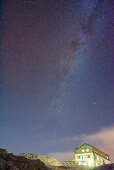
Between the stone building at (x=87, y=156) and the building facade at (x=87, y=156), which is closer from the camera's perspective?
the stone building at (x=87, y=156)

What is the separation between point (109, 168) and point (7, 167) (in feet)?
38.2

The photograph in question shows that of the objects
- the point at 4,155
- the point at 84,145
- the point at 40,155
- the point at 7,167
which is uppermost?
the point at 84,145

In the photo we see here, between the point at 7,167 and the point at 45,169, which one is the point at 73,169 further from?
the point at 7,167

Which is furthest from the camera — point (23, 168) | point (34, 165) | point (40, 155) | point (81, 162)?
point (81, 162)

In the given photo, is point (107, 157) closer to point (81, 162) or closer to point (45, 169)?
point (81, 162)

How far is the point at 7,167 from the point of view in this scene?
1845cm

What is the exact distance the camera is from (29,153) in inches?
1907

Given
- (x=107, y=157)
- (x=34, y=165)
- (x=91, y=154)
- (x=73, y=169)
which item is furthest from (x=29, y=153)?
(x=107, y=157)

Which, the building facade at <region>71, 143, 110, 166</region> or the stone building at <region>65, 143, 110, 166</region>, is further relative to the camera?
the building facade at <region>71, 143, 110, 166</region>

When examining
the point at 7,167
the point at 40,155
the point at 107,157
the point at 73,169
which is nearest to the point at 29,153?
the point at 40,155

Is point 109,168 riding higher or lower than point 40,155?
lower

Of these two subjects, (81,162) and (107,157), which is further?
(107,157)

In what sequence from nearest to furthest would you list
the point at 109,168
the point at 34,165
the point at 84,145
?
the point at 109,168 < the point at 34,165 < the point at 84,145

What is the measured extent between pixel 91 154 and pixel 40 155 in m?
19.8
